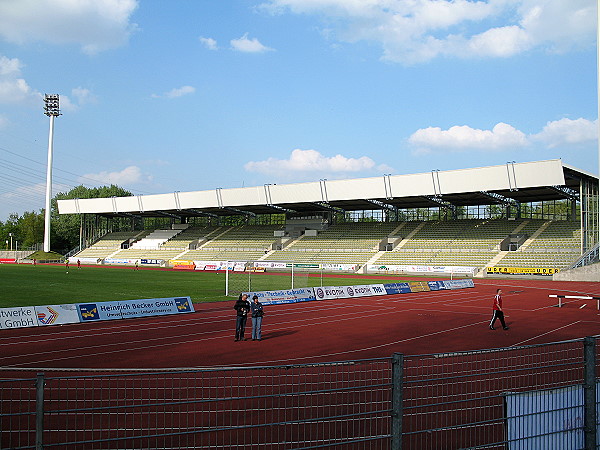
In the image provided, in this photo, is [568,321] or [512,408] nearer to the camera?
[512,408]

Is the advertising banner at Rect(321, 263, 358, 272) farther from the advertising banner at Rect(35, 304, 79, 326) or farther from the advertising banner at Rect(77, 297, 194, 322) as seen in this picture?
the advertising banner at Rect(35, 304, 79, 326)

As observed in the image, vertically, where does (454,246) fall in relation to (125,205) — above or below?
below

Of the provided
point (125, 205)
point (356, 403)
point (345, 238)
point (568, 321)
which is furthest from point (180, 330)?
point (125, 205)

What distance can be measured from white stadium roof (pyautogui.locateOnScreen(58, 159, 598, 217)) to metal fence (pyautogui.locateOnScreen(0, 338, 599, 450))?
144 ft

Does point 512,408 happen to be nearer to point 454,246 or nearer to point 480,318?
point 480,318

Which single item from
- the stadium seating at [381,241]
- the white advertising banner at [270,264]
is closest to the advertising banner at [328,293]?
the stadium seating at [381,241]

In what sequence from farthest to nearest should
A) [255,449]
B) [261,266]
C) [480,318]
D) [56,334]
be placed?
[261,266] < [480,318] < [56,334] < [255,449]

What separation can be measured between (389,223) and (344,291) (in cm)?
4255

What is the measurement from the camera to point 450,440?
8094 mm

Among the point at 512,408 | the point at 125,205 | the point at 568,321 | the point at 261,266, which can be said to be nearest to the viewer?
the point at 512,408

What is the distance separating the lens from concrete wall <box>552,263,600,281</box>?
159ft

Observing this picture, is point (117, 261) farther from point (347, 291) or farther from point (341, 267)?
point (347, 291)

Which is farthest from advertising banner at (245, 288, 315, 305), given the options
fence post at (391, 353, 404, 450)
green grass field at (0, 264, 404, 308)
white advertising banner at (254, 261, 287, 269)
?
white advertising banner at (254, 261, 287, 269)

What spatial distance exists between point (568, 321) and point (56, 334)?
68.9 feet
